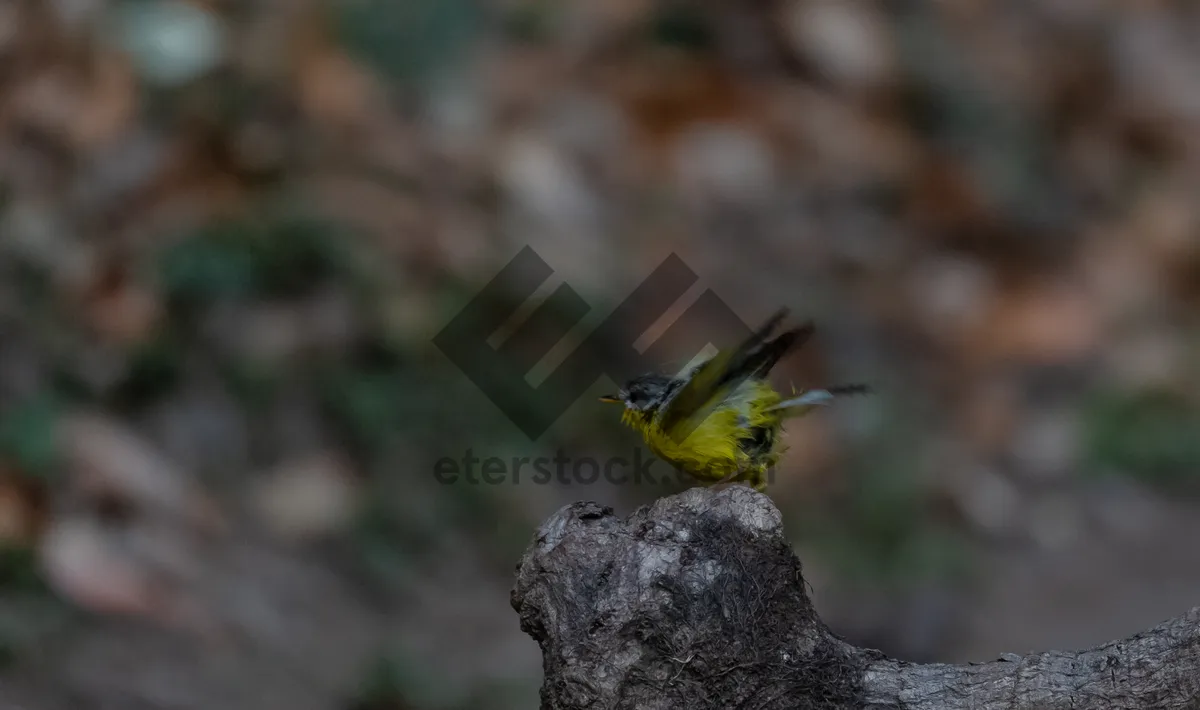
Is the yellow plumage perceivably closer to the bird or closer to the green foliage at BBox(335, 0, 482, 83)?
the bird

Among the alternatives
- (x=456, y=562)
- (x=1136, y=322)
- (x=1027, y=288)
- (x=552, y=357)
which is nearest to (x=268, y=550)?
(x=456, y=562)

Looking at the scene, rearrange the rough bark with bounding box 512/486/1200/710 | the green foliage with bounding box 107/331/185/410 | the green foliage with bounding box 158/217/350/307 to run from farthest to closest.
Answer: the green foliage with bounding box 158/217/350/307 → the green foliage with bounding box 107/331/185/410 → the rough bark with bounding box 512/486/1200/710

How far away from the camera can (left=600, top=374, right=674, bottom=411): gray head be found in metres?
4.04

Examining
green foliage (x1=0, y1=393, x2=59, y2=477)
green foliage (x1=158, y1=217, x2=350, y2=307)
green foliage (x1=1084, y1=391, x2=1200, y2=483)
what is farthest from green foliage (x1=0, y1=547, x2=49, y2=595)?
green foliage (x1=1084, y1=391, x2=1200, y2=483)

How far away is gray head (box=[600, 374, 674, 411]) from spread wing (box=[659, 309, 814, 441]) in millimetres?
49

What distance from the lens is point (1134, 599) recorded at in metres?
7.06

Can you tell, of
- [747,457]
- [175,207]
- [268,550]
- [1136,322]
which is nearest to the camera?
[747,457]

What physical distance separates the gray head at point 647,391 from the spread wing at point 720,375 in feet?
0.16

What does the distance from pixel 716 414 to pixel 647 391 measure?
10.1 inches

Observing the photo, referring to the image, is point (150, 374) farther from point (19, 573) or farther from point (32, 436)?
point (19, 573)

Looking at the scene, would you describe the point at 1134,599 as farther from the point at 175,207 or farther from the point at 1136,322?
the point at 175,207

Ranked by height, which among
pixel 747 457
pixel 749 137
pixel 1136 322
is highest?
pixel 749 137

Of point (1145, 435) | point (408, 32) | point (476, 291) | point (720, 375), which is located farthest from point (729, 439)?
point (408, 32)

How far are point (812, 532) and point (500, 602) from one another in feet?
6.94
